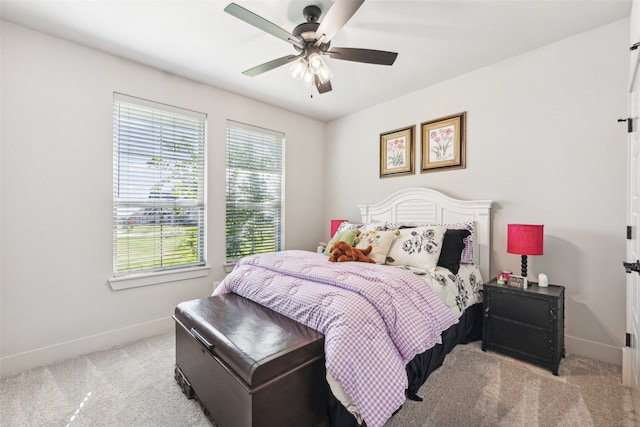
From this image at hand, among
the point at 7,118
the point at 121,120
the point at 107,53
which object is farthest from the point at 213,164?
the point at 7,118

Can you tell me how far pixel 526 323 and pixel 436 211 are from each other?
132 cm

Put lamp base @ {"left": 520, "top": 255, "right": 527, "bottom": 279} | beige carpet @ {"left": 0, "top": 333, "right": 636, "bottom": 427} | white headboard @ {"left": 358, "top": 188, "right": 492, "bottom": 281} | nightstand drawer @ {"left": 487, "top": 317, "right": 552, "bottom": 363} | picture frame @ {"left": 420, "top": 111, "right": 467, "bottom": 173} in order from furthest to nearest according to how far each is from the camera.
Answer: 1. picture frame @ {"left": 420, "top": 111, "right": 467, "bottom": 173}
2. white headboard @ {"left": 358, "top": 188, "right": 492, "bottom": 281}
3. lamp base @ {"left": 520, "top": 255, "right": 527, "bottom": 279}
4. nightstand drawer @ {"left": 487, "top": 317, "right": 552, "bottom": 363}
5. beige carpet @ {"left": 0, "top": 333, "right": 636, "bottom": 427}

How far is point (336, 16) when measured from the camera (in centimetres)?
160

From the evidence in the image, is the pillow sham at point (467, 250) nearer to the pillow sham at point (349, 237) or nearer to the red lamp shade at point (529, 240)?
the red lamp shade at point (529, 240)

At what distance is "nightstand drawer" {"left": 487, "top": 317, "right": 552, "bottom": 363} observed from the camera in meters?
2.11

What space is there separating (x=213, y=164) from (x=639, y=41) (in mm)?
3450

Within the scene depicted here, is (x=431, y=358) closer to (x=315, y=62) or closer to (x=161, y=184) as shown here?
(x=315, y=62)

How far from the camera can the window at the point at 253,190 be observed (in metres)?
3.51

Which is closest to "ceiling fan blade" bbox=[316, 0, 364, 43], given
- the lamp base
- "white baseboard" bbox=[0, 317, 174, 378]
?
the lamp base

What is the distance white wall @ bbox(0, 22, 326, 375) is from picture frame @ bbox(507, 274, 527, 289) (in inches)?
125

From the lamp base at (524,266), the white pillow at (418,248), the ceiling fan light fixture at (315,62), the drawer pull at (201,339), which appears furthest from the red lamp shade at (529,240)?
the drawer pull at (201,339)

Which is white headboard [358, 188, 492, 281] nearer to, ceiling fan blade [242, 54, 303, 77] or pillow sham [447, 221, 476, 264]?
pillow sham [447, 221, 476, 264]

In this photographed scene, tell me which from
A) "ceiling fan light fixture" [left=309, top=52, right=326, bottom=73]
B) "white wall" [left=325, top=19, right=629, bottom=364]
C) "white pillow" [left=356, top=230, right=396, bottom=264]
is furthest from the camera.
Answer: "white pillow" [left=356, top=230, right=396, bottom=264]

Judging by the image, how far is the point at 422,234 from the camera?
2633mm
